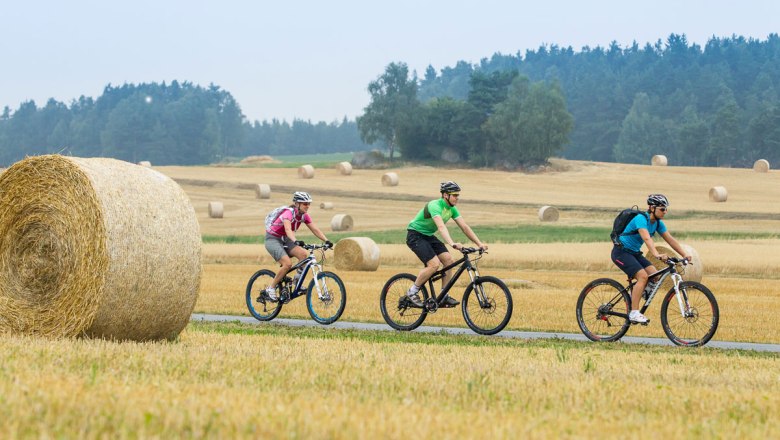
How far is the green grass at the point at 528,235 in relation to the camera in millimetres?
48750

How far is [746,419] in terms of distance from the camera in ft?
27.8

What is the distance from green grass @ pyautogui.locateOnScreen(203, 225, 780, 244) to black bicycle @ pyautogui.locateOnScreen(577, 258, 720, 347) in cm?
3026

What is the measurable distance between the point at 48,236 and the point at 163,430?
273 inches

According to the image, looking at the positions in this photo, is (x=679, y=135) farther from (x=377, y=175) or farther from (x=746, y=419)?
(x=746, y=419)

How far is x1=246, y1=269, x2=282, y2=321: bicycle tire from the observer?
63.7 ft

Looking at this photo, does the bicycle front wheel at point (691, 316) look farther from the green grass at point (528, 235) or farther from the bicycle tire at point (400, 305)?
the green grass at point (528, 235)

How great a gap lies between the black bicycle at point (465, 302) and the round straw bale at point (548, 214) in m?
40.6

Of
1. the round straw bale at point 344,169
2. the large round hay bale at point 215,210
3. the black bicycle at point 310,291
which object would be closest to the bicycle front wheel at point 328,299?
the black bicycle at point 310,291

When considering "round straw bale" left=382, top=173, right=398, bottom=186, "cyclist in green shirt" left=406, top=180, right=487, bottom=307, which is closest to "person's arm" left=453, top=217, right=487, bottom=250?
"cyclist in green shirt" left=406, top=180, right=487, bottom=307

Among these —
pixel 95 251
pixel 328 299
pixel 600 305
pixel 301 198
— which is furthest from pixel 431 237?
pixel 95 251

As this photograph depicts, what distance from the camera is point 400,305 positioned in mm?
17781

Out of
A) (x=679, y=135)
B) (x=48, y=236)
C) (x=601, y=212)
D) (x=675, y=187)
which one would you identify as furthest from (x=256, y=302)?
(x=679, y=135)

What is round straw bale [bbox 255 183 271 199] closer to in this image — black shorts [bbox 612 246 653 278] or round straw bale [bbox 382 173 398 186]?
round straw bale [bbox 382 173 398 186]

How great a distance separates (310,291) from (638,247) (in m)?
5.47
